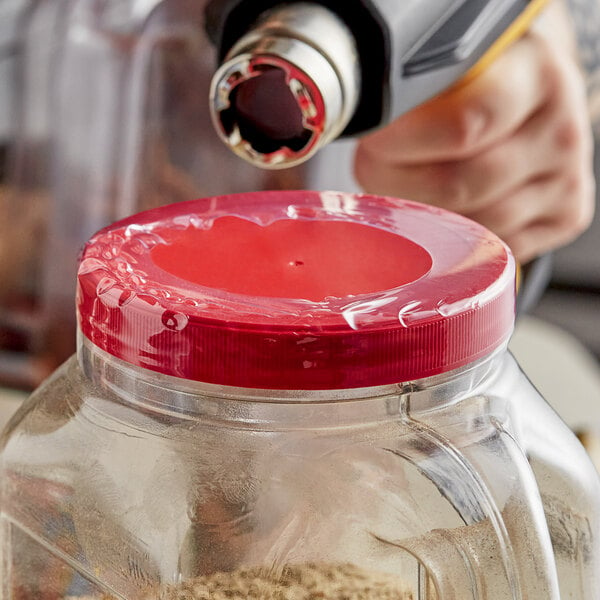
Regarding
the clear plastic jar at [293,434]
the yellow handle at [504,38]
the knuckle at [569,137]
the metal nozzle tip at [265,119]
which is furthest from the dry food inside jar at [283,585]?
the knuckle at [569,137]

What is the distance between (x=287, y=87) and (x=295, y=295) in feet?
0.38

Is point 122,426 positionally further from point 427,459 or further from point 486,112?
point 486,112

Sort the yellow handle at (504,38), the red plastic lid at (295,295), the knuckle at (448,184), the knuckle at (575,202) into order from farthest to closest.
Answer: the knuckle at (575,202)
the knuckle at (448,184)
the yellow handle at (504,38)
the red plastic lid at (295,295)

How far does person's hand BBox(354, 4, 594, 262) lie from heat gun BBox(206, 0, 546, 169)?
0.13 meters

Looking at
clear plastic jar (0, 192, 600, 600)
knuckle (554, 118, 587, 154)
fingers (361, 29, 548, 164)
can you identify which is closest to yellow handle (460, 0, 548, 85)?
fingers (361, 29, 548, 164)

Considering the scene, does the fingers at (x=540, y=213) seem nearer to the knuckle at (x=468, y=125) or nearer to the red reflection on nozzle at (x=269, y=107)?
the knuckle at (x=468, y=125)

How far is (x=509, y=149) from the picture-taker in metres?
0.65

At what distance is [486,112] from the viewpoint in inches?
23.3

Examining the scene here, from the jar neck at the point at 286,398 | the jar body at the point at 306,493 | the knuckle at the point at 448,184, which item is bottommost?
the knuckle at the point at 448,184

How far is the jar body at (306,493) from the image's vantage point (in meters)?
0.29

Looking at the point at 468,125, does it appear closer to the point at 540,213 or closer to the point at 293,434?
the point at 540,213

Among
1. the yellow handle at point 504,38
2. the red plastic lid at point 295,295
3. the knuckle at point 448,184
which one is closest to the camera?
the red plastic lid at point 295,295

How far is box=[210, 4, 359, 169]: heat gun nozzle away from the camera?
1.12 ft

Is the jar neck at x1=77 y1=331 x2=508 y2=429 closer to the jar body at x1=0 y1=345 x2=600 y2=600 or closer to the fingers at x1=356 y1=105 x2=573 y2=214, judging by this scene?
the jar body at x1=0 y1=345 x2=600 y2=600
